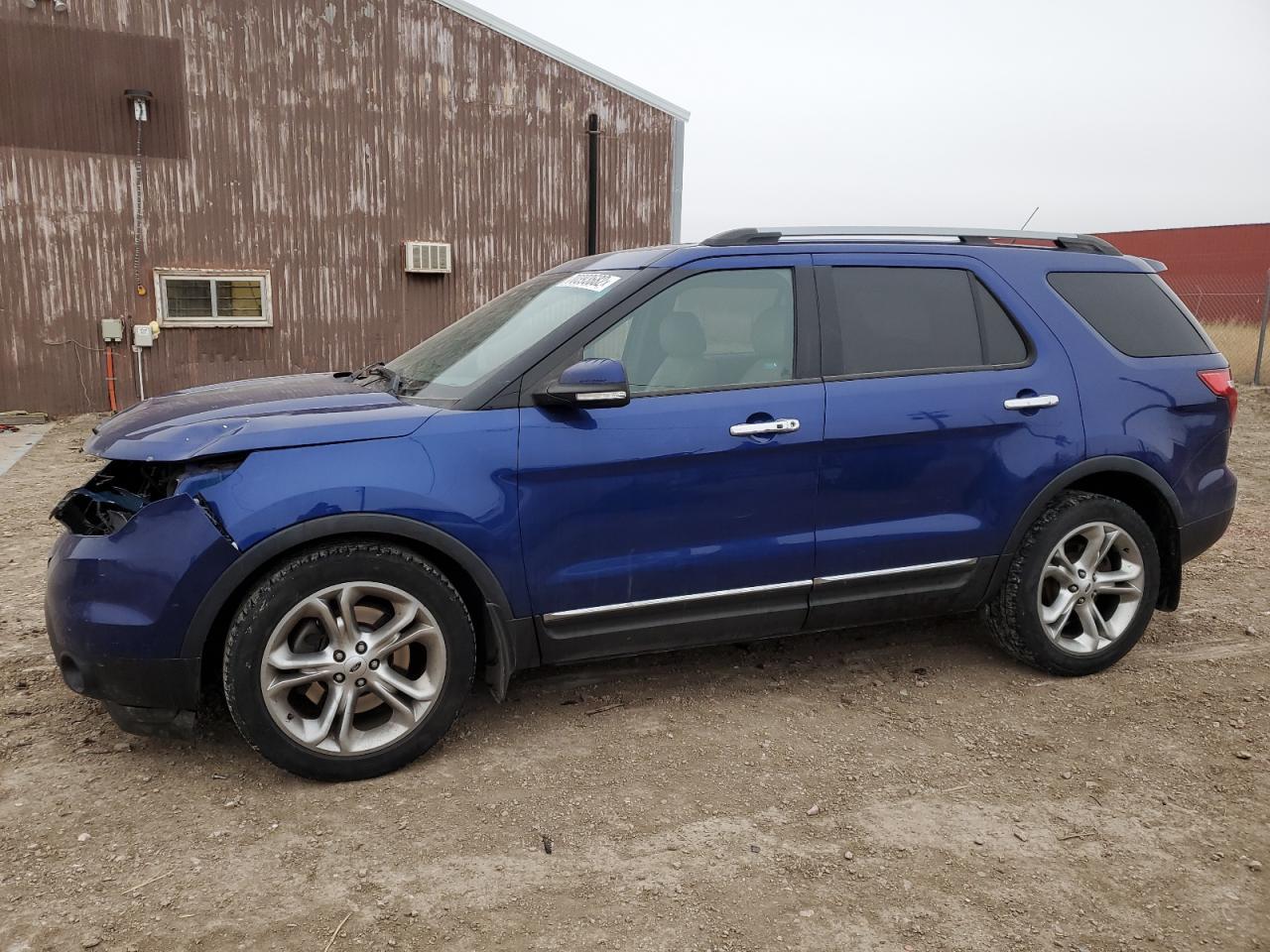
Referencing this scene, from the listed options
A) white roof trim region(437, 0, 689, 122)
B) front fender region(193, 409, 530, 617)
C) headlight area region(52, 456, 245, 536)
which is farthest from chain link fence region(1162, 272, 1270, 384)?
headlight area region(52, 456, 245, 536)

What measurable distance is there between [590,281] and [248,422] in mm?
1437

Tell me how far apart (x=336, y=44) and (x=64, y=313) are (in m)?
5.22

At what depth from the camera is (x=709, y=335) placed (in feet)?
12.2

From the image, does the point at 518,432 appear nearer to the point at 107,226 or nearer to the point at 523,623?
the point at 523,623

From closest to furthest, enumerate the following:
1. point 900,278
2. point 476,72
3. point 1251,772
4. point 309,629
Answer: point 309,629 < point 1251,772 < point 900,278 < point 476,72

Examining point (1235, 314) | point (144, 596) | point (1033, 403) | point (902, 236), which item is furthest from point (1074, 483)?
point (1235, 314)

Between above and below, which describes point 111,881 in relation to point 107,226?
below

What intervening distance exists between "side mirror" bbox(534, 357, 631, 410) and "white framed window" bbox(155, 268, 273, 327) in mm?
11620

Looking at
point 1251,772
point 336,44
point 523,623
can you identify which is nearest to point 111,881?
point 523,623

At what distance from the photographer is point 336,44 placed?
13.4m

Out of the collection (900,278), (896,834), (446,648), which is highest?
(900,278)

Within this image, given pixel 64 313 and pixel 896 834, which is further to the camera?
pixel 64 313

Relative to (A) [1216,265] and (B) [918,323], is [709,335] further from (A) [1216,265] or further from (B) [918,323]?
(A) [1216,265]

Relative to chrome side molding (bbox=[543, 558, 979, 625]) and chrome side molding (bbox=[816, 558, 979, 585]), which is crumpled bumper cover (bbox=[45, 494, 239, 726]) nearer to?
chrome side molding (bbox=[543, 558, 979, 625])
